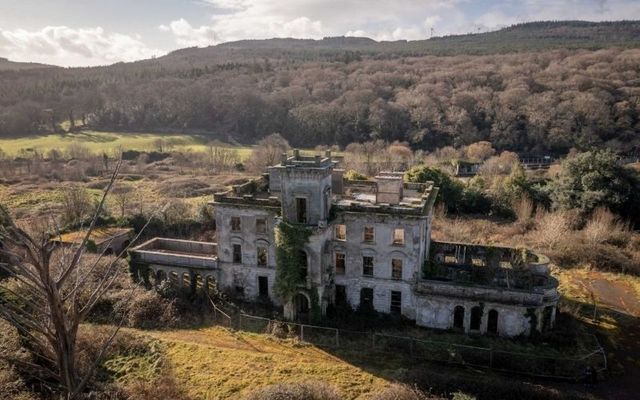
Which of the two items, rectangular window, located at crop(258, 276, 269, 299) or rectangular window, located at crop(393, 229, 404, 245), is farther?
rectangular window, located at crop(258, 276, 269, 299)

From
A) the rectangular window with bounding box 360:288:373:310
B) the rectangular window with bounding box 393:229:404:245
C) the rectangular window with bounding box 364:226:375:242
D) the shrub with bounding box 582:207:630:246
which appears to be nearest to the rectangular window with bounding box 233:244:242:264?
the rectangular window with bounding box 360:288:373:310

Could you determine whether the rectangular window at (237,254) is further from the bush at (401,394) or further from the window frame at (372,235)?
the bush at (401,394)

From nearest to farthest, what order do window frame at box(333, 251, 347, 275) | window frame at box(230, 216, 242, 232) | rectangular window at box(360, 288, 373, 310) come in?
window frame at box(333, 251, 347, 275), rectangular window at box(360, 288, 373, 310), window frame at box(230, 216, 242, 232)

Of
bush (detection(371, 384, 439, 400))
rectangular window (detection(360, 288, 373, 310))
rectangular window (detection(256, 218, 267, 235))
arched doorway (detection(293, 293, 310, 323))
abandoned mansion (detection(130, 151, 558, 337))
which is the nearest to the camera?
bush (detection(371, 384, 439, 400))

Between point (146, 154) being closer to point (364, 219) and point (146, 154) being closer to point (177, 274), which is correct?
point (177, 274)

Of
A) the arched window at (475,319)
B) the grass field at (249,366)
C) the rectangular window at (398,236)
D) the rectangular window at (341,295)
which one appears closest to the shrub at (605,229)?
the arched window at (475,319)

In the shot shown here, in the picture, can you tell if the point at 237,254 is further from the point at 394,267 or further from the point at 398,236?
the point at 398,236

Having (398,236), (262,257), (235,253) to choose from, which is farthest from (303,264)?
(398,236)

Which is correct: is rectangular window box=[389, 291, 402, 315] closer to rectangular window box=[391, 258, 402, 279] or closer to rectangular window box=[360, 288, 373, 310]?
rectangular window box=[391, 258, 402, 279]
